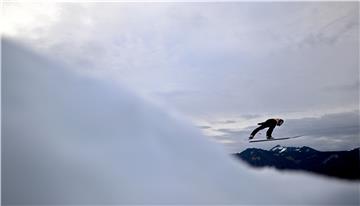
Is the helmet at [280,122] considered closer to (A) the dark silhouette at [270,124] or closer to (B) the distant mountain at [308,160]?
(A) the dark silhouette at [270,124]

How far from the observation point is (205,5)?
4926 millimetres

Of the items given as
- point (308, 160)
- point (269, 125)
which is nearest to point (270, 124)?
point (269, 125)

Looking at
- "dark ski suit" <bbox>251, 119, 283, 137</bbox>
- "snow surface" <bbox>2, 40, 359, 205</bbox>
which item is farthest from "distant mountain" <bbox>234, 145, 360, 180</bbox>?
"snow surface" <bbox>2, 40, 359, 205</bbox>

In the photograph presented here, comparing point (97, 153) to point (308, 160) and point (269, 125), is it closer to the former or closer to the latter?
point (269, 125)

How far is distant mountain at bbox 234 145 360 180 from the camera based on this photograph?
482 centimetres

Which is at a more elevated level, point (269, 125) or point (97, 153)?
point (269, 125)

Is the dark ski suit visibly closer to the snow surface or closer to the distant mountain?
the distant mountain

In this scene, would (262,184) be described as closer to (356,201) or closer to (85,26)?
(356,201)

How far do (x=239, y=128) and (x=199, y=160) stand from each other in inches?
51.1

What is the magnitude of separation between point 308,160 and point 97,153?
3173mm

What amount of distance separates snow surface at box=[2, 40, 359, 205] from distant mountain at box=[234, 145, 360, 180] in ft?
2.05

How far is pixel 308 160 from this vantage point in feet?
16.4

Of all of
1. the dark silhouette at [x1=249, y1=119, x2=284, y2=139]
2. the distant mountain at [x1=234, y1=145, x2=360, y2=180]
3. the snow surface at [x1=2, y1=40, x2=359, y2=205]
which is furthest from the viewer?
the dark silhouette at [x1=249, y1=119, x2=284, y2=139]

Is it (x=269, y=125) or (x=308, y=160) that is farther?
(x=269, y=125)
